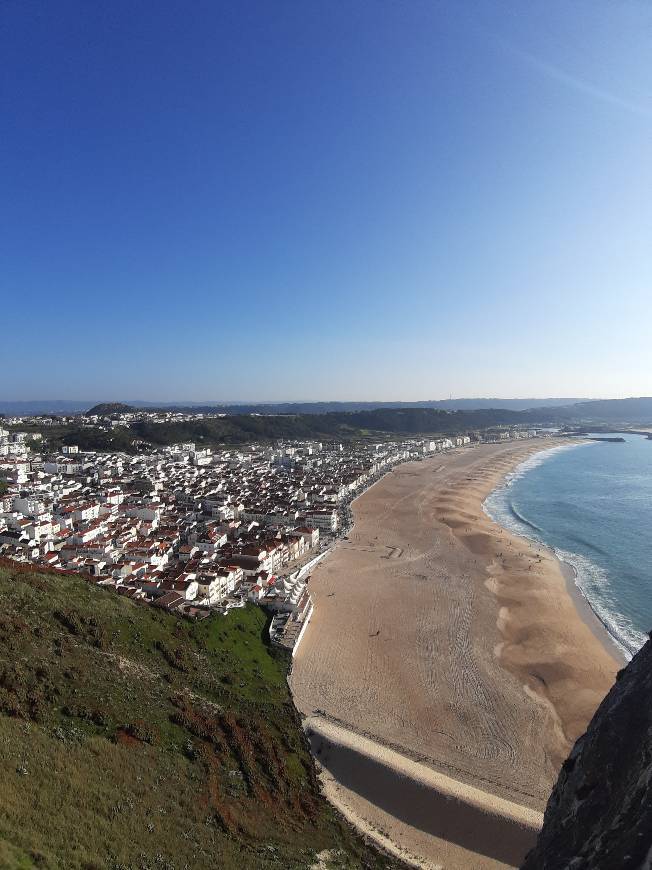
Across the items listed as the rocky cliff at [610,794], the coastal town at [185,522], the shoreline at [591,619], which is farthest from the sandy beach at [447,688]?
the rocky cliff at [610,794]

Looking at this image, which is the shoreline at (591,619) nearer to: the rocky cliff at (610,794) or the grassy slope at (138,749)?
the grassy slope at (138,749)

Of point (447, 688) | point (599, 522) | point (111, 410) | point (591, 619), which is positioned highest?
point (111, 410)

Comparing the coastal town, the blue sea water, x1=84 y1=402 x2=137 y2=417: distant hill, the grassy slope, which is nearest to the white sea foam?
the blue sea water

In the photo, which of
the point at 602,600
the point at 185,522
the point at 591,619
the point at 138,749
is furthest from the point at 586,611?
the point at 185,522

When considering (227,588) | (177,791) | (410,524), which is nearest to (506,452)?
(410,524)

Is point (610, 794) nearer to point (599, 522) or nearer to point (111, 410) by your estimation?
point (599, 522)

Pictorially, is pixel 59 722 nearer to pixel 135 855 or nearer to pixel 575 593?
pixel 135 855
